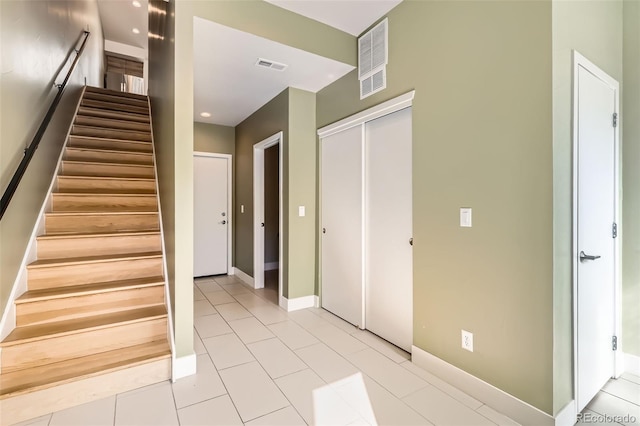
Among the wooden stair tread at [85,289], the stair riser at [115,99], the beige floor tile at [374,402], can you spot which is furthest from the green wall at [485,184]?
the stair riser at [115,99]

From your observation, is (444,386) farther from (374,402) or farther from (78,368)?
(78,368)

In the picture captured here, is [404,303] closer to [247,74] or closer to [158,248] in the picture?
[158,248]

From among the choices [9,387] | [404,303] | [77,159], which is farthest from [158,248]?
[404,303]

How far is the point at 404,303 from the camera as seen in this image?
2.54 m

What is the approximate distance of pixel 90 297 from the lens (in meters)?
2.32

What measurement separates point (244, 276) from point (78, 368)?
2843mm

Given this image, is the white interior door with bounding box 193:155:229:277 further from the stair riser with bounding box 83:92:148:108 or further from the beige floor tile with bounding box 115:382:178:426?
the beige floor tile with bounding box 115:382:178:426

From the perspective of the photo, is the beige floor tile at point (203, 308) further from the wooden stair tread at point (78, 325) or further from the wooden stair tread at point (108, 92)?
the wooden stair tread at point (108, 92)

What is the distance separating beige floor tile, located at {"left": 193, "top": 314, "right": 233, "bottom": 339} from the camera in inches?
114

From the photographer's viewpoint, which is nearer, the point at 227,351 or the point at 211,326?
the point at 227,351

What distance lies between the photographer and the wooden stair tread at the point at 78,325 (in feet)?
6.35

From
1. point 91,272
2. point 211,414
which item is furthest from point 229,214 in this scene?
point 211,414

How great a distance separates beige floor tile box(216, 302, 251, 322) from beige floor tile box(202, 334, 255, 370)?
1.53 ft

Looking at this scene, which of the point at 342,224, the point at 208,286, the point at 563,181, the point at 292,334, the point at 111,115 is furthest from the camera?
the point at 208,286
